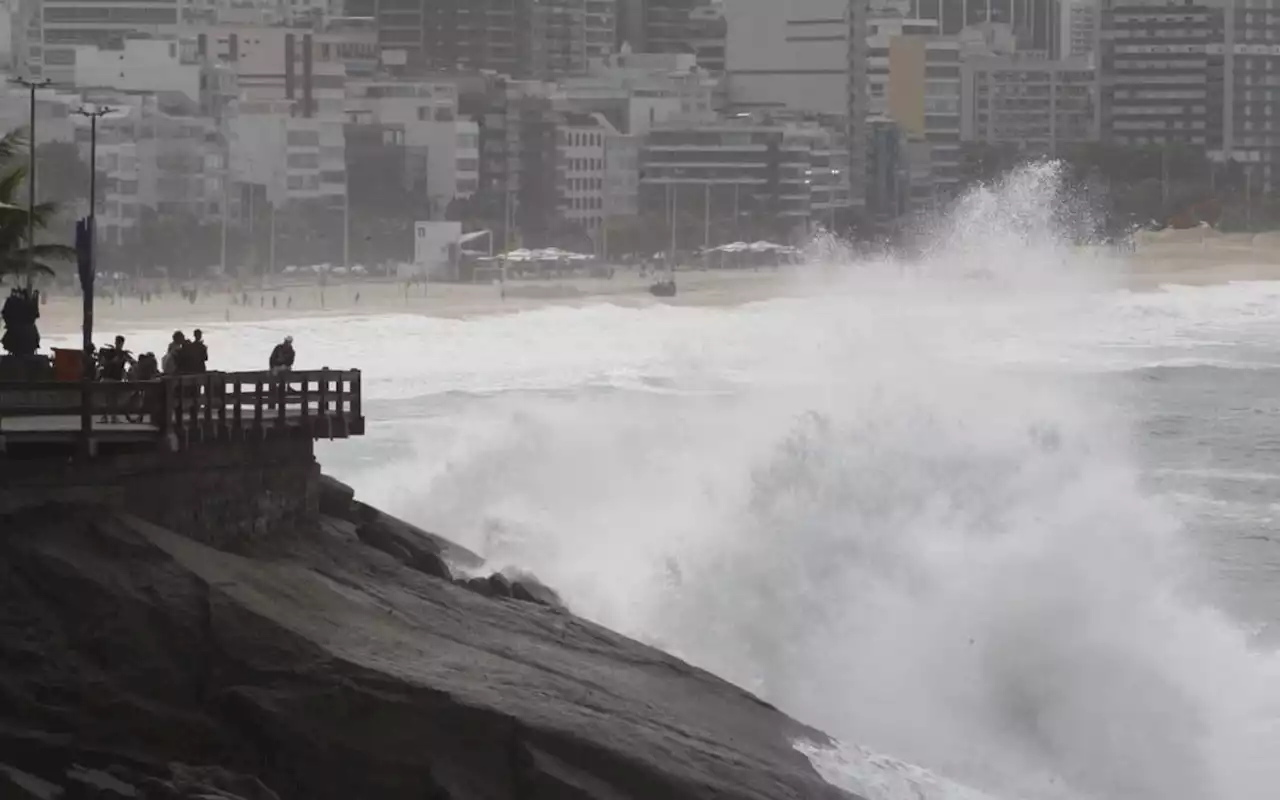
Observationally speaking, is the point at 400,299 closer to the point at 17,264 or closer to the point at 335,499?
the point at 335,499

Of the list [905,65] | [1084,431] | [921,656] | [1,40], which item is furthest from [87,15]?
[921,656]

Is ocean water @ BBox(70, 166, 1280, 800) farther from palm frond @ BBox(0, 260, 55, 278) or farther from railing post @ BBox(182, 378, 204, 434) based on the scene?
palm frond @ BBox(0, 260, 55, 278)

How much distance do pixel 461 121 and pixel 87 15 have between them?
52.3ft

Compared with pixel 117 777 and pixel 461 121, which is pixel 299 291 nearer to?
pixel 461 121

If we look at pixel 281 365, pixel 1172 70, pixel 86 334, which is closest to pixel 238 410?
pixel 281 365

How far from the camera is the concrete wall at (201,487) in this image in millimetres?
14594

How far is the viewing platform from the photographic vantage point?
1485cm

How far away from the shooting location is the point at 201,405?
53.0 ft

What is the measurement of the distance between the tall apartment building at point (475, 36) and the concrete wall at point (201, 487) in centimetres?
11482

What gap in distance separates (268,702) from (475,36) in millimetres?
122137

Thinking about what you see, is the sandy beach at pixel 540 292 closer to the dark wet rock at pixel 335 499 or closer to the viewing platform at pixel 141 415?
the dark wet rock at pixel 335 499

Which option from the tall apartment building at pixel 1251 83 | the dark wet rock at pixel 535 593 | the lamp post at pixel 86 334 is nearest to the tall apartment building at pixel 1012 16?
the tall apartment building at pixel 1251 83

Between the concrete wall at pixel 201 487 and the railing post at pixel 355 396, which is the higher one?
the railing post at pixel 355 396

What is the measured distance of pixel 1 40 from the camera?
110 metres
